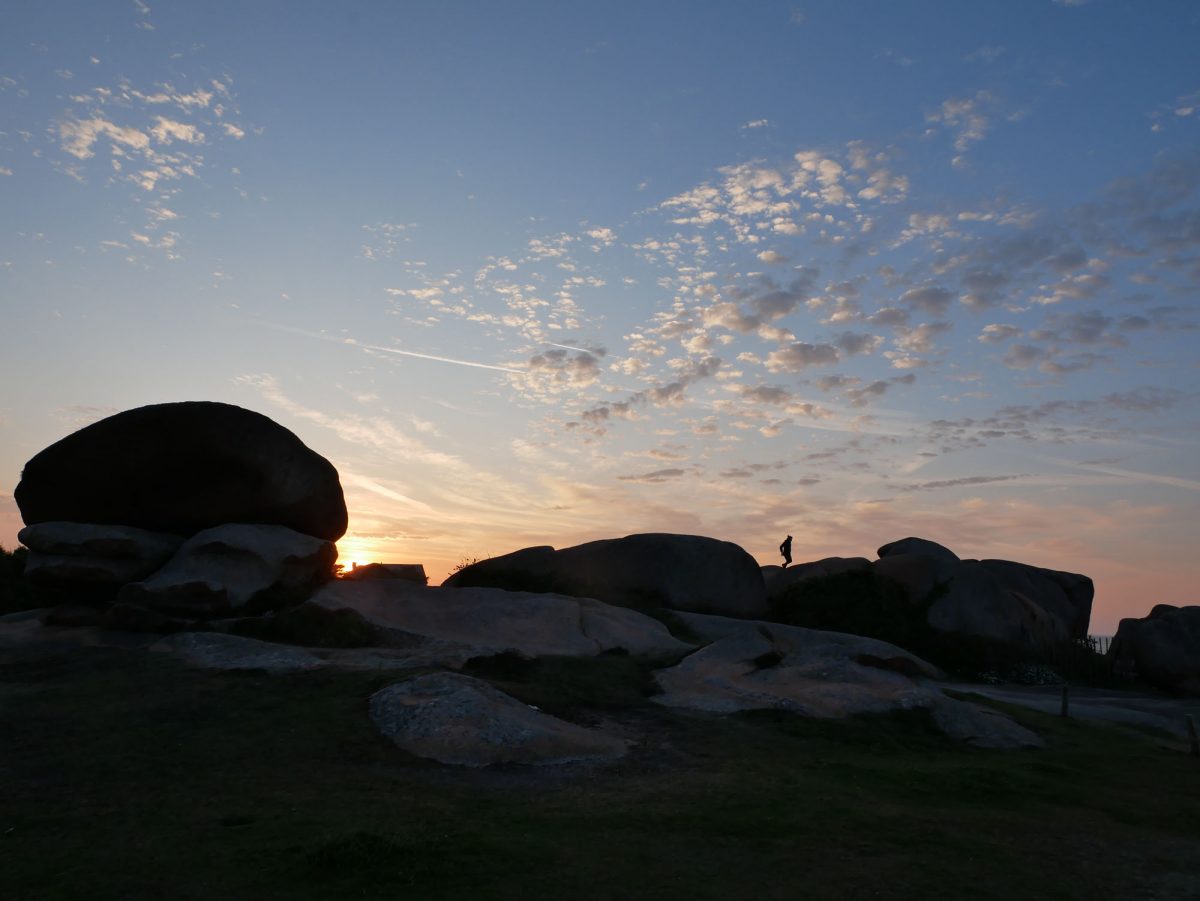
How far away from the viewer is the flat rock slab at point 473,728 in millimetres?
14162

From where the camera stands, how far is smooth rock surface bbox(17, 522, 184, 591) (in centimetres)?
2258

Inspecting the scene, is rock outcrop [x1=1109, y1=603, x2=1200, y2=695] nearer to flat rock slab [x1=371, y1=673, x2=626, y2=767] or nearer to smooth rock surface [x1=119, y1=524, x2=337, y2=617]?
flat rock slab [x1=371, y1=673, x2=626, y2=767]

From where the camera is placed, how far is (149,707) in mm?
15250

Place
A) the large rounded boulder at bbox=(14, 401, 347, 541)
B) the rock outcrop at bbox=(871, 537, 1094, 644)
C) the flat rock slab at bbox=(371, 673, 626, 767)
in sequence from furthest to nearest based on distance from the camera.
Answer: the rock outcrop at bbox=(871, 537, 1094, 644) < the large rounded boulder at bbox=(14, 401, 347, 541) < the flat rock slab at bbox=(371, 673, 626, 767)

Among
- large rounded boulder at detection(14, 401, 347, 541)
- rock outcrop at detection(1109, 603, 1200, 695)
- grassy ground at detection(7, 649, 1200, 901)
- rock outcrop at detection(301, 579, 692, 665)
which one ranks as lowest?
grassy ground at detection(7, 649, 1200, 901)

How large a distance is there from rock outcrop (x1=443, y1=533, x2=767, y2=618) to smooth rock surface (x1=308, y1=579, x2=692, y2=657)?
222 inches

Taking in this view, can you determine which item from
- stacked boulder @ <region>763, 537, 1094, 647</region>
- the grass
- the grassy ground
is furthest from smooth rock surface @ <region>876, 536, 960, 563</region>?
the grassy ground

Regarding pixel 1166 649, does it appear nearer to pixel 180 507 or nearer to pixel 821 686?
pixel 821 686

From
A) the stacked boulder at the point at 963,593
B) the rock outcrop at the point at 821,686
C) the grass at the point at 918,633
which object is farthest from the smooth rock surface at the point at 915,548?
the rock outcrop at the point at 821,686

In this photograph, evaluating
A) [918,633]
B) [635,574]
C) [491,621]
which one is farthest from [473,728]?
[918,633]

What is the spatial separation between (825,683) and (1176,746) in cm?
692

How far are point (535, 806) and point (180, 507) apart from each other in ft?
54.5

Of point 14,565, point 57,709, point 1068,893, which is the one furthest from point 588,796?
point 14,565

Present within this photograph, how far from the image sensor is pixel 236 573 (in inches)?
889
